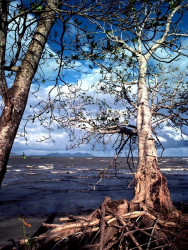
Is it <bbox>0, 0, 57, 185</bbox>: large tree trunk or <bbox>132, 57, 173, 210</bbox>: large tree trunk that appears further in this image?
<bbox>132, 57, 173, 210</bbox>: large tree trunk

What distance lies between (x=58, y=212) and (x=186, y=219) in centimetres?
732

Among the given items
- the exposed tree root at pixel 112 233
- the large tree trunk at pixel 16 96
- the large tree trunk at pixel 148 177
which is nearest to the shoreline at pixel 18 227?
the large tree trunk at pixel 148 177

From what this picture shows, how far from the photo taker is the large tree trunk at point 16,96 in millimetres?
2322

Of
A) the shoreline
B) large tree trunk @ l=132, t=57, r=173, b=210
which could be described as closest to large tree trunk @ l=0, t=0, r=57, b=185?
large tree trunk @ l=132, t=57, r=173, b=210

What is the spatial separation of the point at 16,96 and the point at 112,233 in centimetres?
292

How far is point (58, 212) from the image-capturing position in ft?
33.6

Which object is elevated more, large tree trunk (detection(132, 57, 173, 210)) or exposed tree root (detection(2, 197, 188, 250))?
large tree trunk (detection(132, 57, 173, 210))

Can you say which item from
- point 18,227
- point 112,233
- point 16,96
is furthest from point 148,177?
point 18,227

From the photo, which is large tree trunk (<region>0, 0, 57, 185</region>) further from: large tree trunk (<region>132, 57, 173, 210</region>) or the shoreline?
the shoreline

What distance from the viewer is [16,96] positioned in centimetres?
250

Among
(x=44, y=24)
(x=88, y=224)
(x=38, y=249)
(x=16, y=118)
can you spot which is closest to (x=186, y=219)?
(x=88, y=224)

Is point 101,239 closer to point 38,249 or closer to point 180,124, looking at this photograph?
point 38,249

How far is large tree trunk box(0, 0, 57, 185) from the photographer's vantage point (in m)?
2.32

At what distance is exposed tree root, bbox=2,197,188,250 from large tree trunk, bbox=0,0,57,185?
6.79 ft
